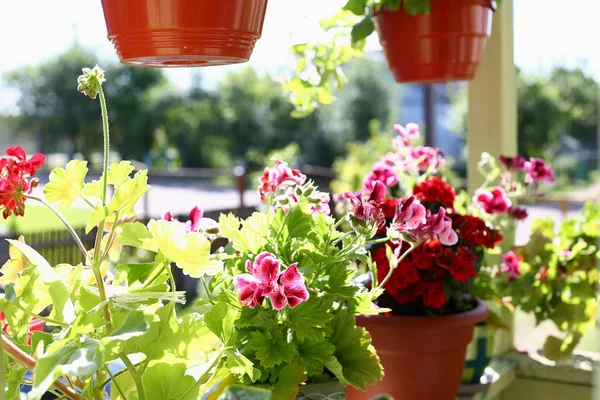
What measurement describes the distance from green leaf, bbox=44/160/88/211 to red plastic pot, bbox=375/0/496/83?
0.66 metres

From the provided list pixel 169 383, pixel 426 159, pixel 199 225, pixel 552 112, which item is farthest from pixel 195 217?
pixel 552 112

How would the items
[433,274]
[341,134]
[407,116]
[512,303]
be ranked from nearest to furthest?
[433,274] → [512,303] → [341,134] → [407,116]

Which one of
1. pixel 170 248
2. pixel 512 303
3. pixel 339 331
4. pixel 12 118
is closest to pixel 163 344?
pixel 170 248

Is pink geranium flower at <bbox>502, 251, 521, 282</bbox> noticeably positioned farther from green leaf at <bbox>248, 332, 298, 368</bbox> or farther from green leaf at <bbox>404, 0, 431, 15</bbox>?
green leaf at <bbox>248, 332, 298, 368</bbox>

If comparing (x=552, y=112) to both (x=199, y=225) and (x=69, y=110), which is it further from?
(x=199, y=225)

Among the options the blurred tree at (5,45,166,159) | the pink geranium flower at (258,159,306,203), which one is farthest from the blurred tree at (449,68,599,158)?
the pink geranium flower at (258,159,306,203)

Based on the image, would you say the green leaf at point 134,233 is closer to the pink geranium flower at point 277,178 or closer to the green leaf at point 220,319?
the green leaf at point 220,319

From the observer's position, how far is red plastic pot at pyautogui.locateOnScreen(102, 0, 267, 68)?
64 cm

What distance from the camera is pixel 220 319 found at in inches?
24.8

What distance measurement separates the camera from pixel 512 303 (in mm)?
1432

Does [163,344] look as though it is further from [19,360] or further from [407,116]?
[407,116]

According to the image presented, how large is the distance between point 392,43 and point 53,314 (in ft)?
2.42

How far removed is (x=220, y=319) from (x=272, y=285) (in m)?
0.06

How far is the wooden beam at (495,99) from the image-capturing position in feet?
4.85
